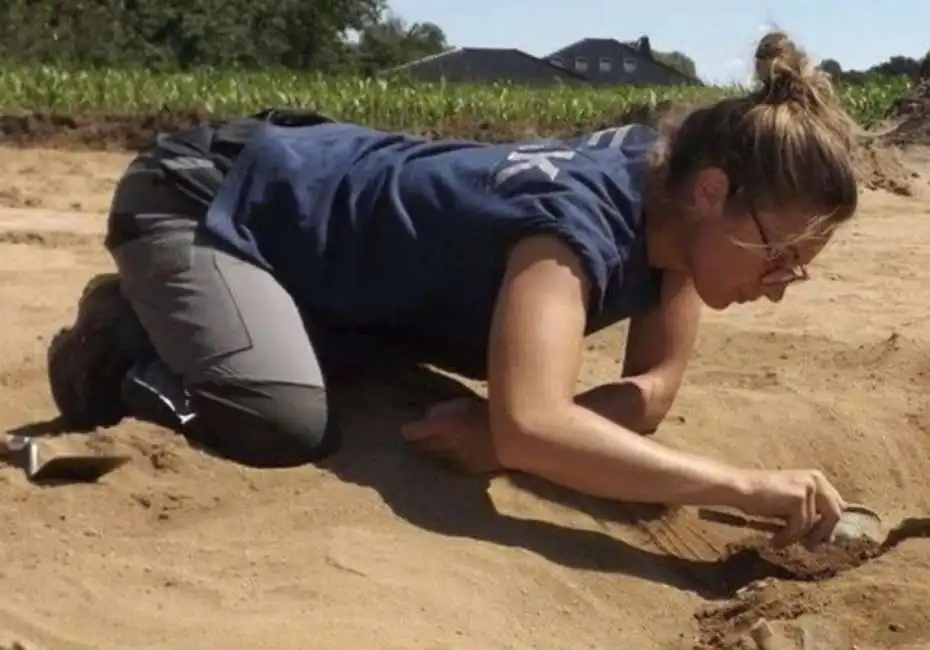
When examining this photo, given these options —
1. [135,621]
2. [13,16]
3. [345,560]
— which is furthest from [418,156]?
[13,16]

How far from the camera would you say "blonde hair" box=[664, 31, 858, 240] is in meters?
2.48

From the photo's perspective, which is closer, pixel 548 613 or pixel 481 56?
pixel 548 613

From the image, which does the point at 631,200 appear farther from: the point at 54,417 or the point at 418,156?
the point at 54,417

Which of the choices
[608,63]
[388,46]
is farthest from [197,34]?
[608,63]

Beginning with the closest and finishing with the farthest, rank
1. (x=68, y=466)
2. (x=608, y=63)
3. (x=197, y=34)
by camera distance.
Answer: (x=68, y=466), (x=197, y=34), (x=608, y=63)

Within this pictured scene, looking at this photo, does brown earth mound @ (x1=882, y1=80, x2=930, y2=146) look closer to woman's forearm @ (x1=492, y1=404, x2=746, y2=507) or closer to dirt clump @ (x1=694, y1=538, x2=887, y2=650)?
dirt clump @ (x1=694, y1=538, x2=887, y2=650)

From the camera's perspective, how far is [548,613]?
2.39 m

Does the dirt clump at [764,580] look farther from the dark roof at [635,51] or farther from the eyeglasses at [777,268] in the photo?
the dark roof at [635,51]

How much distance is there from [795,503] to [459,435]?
610 mm

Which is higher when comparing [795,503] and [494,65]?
[795,503]

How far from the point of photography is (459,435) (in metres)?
2.76

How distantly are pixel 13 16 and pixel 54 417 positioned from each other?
25262 millimetres

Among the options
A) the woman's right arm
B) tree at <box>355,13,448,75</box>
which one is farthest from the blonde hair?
tree at <box>355,13,448,75</box>

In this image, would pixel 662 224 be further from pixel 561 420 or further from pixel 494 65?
pixel 494 65
